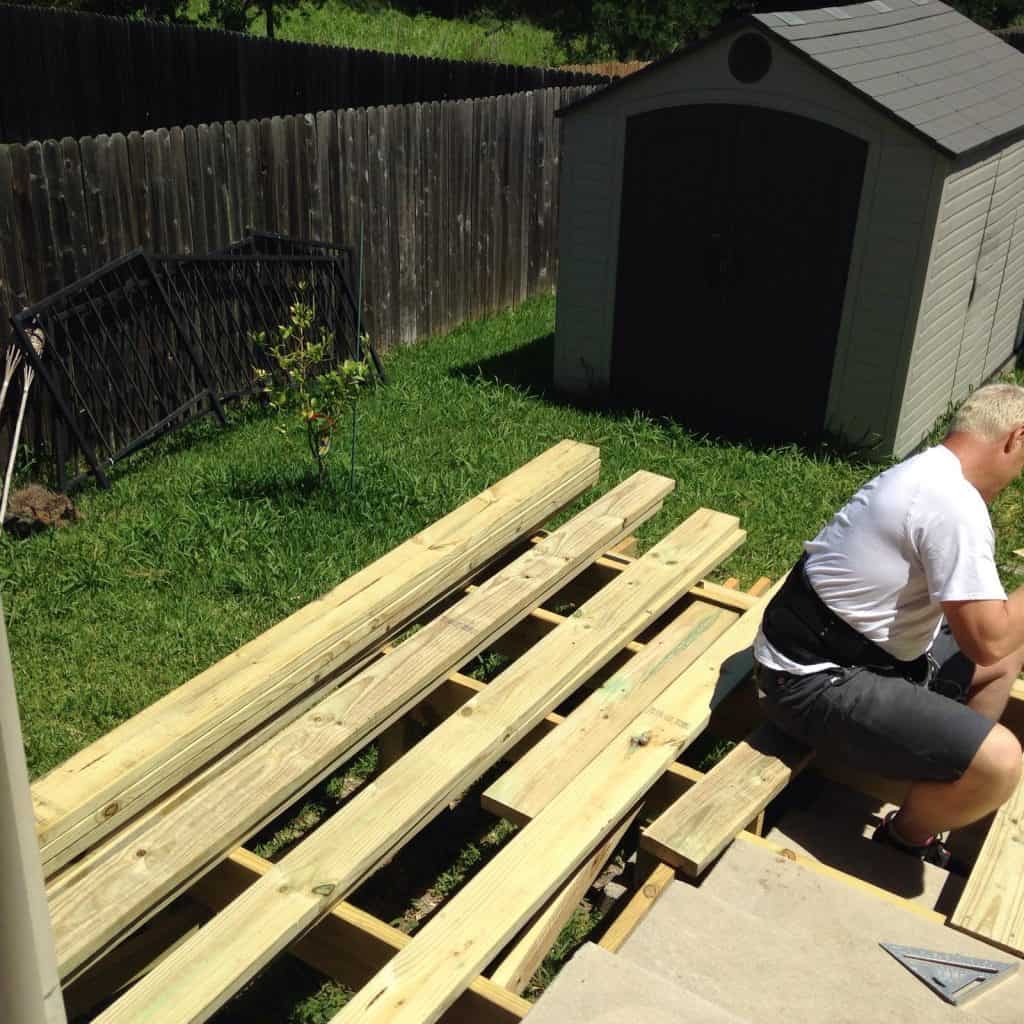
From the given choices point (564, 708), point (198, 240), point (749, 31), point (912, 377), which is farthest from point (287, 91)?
point (564, 708)

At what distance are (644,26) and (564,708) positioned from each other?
30.0 metres

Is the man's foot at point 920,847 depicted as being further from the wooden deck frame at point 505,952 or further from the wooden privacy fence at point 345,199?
the wooden privacy fence at point 345,199

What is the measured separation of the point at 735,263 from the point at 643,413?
1.37m

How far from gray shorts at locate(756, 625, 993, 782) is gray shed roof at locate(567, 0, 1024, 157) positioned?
5.01 m

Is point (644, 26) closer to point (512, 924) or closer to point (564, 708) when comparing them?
point (564, 708)

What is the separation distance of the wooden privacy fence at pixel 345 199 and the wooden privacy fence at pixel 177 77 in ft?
15.8

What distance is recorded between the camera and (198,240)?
853cm

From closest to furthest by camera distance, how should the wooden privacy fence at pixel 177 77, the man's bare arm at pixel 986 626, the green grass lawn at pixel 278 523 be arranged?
the man's bare arm at pixel 986 626 < the green grass lawn at pixel 278 523 < the wooden privacy fence at pixel 177 77

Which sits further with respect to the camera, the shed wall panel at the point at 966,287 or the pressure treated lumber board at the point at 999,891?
the shed wall panel at the point at 966,287

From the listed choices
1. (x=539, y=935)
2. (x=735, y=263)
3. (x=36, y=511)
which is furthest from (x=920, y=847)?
(x=735, y=263)

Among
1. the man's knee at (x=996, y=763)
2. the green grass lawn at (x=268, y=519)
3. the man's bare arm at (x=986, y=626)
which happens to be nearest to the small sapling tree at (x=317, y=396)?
the green grass lawn at (x=268, y=519)

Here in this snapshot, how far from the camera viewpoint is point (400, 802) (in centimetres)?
335

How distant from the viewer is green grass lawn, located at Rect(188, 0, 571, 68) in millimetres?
30391

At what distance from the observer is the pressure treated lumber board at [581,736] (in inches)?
136
